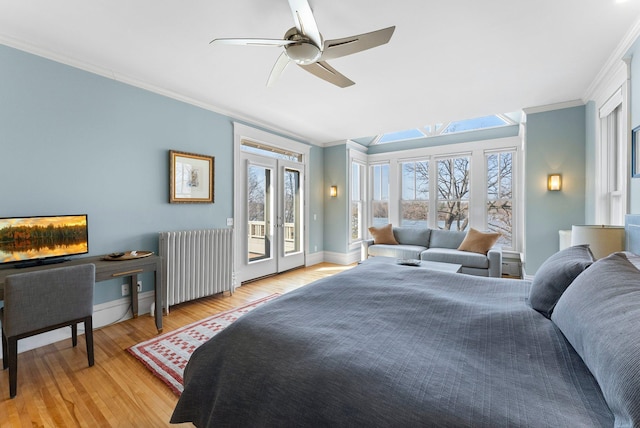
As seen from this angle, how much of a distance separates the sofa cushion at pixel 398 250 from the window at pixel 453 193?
35.4 inches

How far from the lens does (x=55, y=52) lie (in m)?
2.48

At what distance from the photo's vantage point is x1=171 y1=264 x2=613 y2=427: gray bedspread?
747 mm

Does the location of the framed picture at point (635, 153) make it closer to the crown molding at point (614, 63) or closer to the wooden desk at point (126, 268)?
the crown molding at point (614, 63)

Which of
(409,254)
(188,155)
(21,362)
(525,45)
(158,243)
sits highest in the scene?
(525,45)

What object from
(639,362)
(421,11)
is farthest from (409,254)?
(639,362)

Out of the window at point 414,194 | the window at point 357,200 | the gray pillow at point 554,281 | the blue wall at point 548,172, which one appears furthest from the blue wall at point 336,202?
the gray pillow at point 554,281

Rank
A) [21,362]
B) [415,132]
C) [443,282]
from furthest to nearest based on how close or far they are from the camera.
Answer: [415,132]
[21,362]
[443,282]

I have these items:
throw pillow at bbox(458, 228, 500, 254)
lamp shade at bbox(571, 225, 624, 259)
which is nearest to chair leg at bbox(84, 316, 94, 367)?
lamp shade at bbox(571, 225, 624, 259)

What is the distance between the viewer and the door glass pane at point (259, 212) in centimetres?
445

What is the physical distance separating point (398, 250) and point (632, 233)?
304cm

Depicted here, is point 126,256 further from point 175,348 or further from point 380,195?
point 380,195

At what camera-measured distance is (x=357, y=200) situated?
20.5ft

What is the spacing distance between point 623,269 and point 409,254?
3795mm

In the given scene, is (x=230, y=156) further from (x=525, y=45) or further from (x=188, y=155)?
(x=525, y=45)
